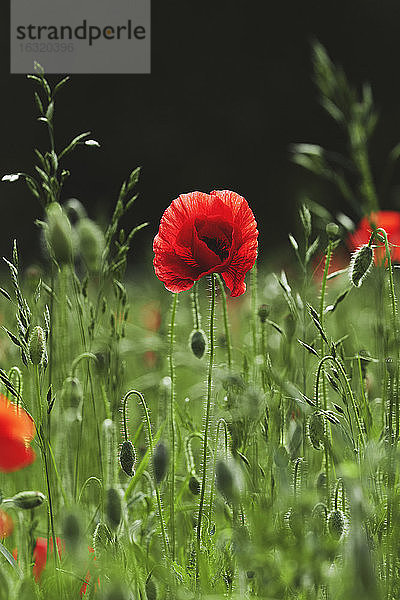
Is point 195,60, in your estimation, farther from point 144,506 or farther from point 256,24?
point 144,506

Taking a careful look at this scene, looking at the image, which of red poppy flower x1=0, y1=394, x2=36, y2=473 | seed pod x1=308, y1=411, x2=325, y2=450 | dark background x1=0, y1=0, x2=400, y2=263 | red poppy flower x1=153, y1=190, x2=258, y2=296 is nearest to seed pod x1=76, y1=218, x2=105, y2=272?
red poppy flower x1=153, y1=190, x2=258, y2=296

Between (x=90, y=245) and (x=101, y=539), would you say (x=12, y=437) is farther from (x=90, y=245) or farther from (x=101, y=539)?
(x=90, y=245)

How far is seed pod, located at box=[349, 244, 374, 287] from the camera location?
72cm

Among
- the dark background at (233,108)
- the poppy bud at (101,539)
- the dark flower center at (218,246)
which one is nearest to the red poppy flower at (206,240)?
the dark flower center at (218,246)

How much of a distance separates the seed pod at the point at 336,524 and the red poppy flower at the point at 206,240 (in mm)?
243

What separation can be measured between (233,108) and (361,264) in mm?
5369

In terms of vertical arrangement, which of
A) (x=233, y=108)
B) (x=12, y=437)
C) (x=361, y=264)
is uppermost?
(x=233, y=108)

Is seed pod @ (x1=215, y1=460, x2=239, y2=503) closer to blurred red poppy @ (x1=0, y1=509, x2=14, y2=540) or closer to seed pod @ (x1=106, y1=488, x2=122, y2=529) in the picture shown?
seed pod @ (x1=106, y1=488, x2=122, y2=529)

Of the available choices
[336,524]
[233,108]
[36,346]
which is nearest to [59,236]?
[36,346]

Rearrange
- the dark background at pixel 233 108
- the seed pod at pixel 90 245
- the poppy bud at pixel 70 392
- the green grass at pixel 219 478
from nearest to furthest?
the green grass at pixel 219 478 < the poppy bud at pixel 70 392 < the seed pod at pixel 90 245 < the dark background at pixel 233 108

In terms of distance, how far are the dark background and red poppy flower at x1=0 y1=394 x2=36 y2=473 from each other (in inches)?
183

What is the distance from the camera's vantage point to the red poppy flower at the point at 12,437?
732mm

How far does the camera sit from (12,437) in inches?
28.9

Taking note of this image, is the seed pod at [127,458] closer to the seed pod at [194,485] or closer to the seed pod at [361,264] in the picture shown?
the seed pod at [194,485]
